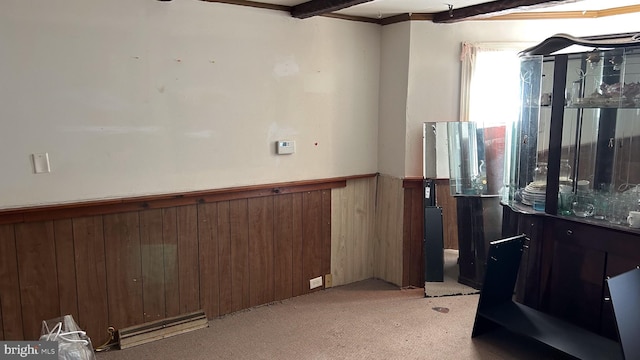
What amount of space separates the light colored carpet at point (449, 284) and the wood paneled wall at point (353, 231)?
2.05 feet

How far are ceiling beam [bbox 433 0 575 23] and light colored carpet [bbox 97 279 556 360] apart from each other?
2.20 meters

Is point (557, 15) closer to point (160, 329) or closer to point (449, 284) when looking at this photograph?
point (449, 284)

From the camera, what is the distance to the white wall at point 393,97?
4.03 metres

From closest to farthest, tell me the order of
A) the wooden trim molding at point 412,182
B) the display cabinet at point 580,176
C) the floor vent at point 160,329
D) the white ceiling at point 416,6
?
the display cabinet at point 580,176 → the floor vent at point 160,329 → the white ceiling at point 416,6 → the wooden trim molding at point 412,182

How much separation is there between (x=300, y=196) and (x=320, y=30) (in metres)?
1.34

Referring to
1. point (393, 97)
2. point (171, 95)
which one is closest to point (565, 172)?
point (393, 97)

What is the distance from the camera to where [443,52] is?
13.3 ft

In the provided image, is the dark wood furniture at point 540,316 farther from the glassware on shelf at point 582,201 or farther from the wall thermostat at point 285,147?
the wall thermostat at point 285,147

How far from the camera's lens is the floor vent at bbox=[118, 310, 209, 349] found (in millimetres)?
3166

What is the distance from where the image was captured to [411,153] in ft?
13.4

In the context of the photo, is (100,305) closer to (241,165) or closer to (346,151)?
(241,165)

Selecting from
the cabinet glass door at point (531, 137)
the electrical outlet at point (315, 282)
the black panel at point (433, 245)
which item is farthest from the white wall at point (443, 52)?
the electrical outlet at point (315, 282)

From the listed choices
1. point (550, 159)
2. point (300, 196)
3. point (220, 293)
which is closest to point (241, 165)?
point (300, 196)

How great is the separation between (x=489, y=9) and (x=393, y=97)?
3.38ft
